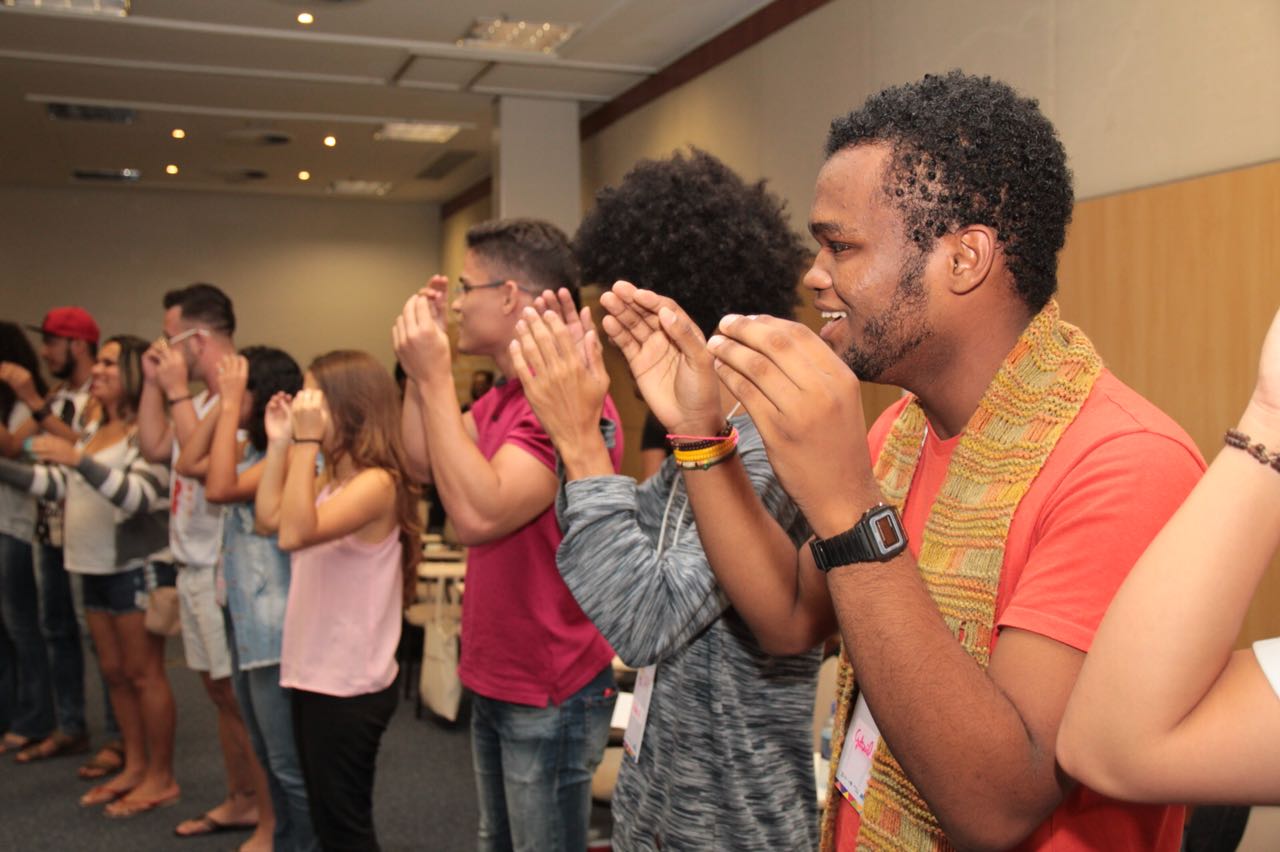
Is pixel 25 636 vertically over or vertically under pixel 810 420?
under

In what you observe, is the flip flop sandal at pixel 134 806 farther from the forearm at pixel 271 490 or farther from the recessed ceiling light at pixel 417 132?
the recessed ceiling light at pixel 417 132

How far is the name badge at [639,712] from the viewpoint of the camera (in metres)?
1.56

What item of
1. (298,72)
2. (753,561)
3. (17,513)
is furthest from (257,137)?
(753,561)

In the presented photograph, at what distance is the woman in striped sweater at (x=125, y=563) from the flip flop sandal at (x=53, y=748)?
63cm

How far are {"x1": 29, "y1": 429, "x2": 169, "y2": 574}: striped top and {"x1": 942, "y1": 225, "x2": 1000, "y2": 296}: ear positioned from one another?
3.72m

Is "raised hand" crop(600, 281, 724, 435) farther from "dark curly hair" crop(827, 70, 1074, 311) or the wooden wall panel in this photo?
the wooden wall panel

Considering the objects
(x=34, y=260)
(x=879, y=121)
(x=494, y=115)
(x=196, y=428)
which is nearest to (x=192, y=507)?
(x=196, y=428)

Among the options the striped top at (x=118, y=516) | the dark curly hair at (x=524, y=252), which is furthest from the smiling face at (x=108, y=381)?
the dark curly hair at (x=524, y=252)

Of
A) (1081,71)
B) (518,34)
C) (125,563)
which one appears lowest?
(125,563)

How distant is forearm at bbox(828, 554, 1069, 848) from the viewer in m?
0.90

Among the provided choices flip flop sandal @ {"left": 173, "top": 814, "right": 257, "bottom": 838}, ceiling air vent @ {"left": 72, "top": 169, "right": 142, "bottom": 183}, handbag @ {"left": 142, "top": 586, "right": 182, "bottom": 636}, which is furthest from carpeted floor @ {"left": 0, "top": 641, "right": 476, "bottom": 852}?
ceiling air vent @ {"left": 72, "top": 169, "right": 142, "bottom": 183}

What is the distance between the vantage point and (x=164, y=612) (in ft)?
13.3

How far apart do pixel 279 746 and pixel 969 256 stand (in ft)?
8.44

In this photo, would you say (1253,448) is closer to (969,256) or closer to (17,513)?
(969,256)
